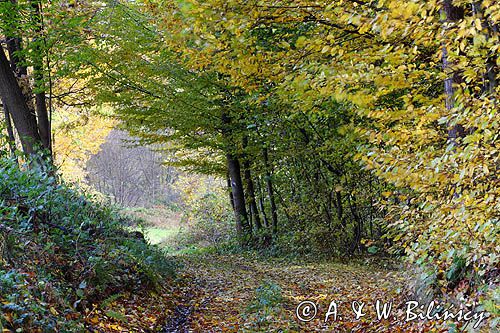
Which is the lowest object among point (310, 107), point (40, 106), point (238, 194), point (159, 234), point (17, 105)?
point (159, 234)

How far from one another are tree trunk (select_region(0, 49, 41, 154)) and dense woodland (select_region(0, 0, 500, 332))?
0.08 feet

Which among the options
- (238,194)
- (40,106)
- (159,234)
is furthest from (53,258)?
(159,234)

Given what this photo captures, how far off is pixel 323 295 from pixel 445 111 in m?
3.83

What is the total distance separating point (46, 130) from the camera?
34.4 feet

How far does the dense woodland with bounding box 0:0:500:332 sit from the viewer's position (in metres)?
4.54

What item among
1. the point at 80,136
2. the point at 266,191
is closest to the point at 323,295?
the point at 266,191

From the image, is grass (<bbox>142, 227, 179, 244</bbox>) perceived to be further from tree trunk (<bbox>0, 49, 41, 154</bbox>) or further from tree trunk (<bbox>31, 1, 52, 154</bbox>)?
tree trunk (<bbox>0, 49, 41, 154</bbox>)

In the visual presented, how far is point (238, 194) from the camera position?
16562 mm

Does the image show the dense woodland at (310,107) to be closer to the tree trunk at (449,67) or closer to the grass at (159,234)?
the tree trunk at (449,67)

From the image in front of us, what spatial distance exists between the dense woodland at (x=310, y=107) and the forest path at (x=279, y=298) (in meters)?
0.77

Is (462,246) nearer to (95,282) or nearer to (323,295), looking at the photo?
(323,295)

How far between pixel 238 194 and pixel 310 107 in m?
9.48

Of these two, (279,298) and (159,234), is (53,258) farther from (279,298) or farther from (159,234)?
(159,234)

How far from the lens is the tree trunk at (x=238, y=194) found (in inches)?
635
